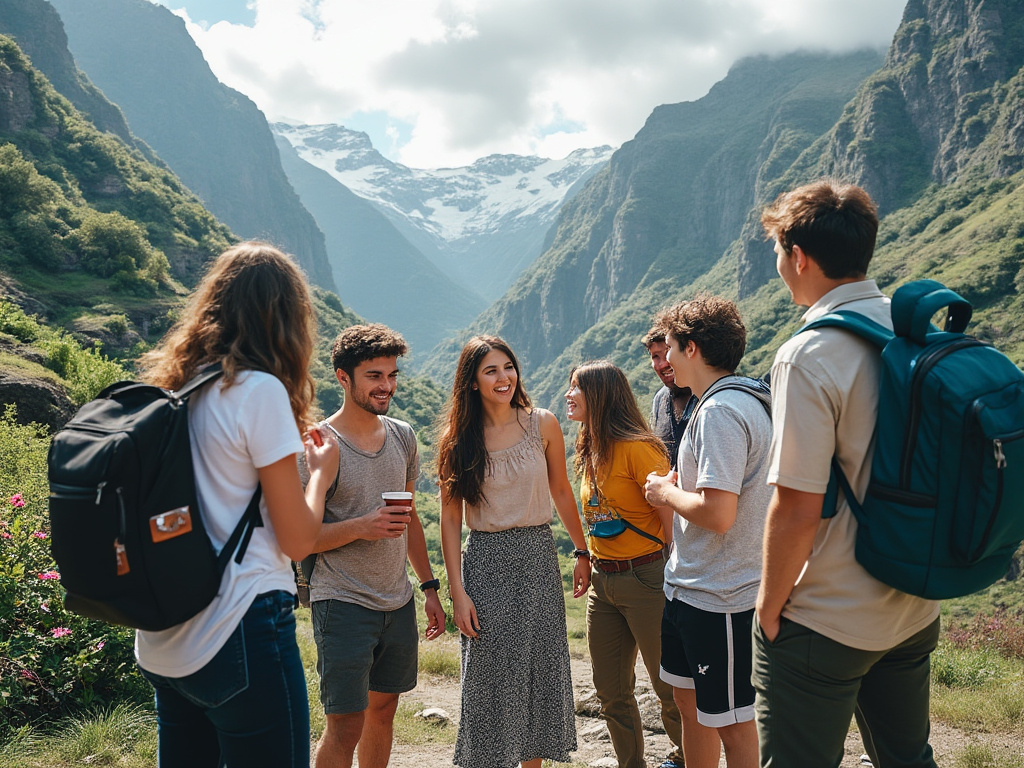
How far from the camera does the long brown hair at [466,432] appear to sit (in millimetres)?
3629

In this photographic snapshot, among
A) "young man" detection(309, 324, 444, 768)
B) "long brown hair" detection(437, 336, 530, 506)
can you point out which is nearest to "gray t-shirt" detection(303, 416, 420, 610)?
"young man" detection(309, 324, 444, 768)

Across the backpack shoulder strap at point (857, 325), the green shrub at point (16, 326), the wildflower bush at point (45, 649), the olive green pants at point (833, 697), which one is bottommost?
the wildflower bush at point (45, 649)

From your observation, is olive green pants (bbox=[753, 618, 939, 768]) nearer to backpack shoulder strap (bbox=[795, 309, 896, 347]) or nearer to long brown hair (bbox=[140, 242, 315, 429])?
backpack shoulder strap (bbox=[795, 309, 896, 347])

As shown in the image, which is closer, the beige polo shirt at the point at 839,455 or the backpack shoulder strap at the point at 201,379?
the backpack shoulder strap at the point at 201,379

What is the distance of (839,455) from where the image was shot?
2.12m

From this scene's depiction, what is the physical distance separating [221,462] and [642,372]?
11500 centimetres

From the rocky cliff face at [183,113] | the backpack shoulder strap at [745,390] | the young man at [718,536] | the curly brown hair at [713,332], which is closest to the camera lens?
the young man at [718,536]

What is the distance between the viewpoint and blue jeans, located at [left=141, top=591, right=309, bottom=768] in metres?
1.95

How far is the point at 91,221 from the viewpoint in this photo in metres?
50.7

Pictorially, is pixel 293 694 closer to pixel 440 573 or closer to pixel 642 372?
pixel 440 573

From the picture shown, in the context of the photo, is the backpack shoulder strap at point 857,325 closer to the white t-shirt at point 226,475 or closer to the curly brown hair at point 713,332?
the curly brown hair at point 713,332

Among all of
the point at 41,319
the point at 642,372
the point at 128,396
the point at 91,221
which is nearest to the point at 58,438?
the point at 128,396

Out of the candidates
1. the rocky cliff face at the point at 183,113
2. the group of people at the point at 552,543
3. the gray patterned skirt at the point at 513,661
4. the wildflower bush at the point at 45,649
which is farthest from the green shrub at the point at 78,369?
the rocky cliff face at the point at 183,113

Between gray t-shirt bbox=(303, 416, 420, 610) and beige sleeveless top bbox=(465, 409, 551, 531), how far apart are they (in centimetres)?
43
